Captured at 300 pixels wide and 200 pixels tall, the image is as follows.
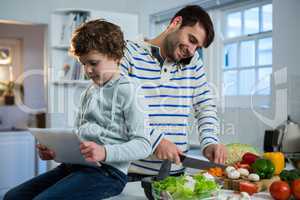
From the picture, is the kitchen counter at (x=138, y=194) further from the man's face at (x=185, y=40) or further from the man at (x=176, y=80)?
the man's face at (x=185, y=40)

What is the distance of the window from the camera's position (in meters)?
2.80

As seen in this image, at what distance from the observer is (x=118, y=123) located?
3.53 feet

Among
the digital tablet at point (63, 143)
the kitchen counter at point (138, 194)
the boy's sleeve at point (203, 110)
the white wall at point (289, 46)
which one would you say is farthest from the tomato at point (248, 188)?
the white wall at point (289, 46)

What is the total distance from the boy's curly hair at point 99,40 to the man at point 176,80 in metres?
0.22

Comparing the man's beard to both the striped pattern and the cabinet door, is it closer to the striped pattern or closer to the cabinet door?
the striped pattern

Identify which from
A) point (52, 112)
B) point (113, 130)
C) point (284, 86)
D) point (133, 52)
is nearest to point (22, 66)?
point (52, 112)

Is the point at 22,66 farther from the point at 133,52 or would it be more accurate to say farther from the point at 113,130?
the point at 113,130

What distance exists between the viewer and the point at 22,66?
17.0 feet

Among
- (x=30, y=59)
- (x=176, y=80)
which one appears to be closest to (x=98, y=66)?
(x=176, y=80)

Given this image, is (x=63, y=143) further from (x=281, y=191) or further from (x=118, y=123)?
(x=281, y=191)

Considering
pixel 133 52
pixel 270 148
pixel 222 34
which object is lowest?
pixel 270 148

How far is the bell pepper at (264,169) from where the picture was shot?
136 centimetres

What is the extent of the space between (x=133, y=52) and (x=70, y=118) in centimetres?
255

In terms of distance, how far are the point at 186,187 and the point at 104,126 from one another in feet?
0.93
